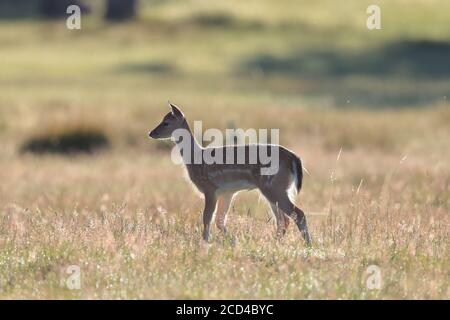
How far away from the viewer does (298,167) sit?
492 inches

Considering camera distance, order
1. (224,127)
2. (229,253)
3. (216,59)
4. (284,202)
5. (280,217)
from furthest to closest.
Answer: (216,59)
(224,127)
(280,217)
(284,202)
(229,253)

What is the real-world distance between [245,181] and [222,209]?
0.57 m

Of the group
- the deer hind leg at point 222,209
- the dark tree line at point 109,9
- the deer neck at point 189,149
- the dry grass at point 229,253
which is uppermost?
the dark tree line at point 109,9

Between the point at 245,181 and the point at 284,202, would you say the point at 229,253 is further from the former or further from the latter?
the point at 245,181

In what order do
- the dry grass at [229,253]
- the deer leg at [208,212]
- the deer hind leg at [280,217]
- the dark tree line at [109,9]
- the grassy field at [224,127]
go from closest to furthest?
the dry grass at [229,253], the grassy field at [224,127], the deer leg at [208,212], the deer hind leg at [280,217], the dark tree line at [109,9]

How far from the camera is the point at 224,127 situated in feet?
92.3

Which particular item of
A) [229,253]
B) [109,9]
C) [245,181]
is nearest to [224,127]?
[245,181]

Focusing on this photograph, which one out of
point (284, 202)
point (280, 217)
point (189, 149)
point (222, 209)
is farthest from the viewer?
point (189, 149)

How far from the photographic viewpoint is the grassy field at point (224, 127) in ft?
33.7

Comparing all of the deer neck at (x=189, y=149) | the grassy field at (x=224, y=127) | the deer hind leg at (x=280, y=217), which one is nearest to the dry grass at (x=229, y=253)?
the grassy field at (x=224, y=127)

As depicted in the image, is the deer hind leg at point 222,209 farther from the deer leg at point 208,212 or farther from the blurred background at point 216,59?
the blurred background at point 216,59

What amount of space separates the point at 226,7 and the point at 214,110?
3294cm

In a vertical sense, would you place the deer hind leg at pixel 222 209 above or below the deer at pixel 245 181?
below

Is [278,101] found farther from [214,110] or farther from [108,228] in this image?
[108,228]
